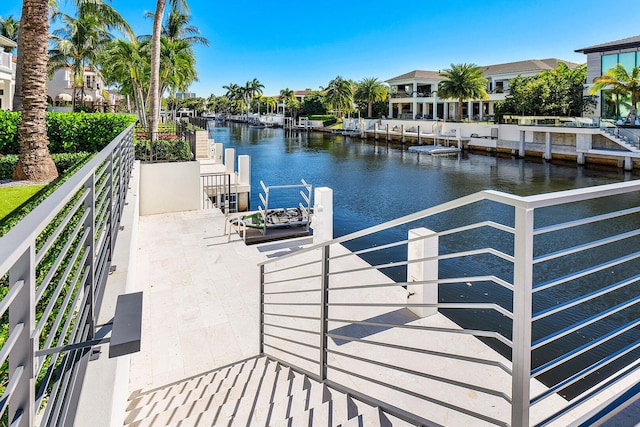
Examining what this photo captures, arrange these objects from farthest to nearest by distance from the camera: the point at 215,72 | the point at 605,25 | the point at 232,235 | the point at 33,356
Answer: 1. the point at 215,72
2. the point at 605,25
3. the point at 232,235
4. the point at 33,356

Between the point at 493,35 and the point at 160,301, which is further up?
the point at 493,35

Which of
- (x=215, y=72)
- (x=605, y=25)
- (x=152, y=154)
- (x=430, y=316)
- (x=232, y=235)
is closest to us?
(x=430, y=316)

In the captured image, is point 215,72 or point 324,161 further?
point 215,72

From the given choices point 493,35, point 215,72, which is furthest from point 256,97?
point 493,35

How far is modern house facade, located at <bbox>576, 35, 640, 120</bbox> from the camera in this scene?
106ft

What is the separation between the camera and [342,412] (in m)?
2.99

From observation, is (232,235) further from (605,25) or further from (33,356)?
(605,25)

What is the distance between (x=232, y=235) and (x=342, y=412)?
21.2 feet

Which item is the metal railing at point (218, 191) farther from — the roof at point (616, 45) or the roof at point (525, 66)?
the roof at point (525, 66)

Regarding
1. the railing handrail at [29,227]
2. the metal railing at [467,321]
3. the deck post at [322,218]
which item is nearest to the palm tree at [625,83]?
the metal railing at [467,321]

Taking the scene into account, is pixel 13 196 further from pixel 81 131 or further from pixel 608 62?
pixel 608 62

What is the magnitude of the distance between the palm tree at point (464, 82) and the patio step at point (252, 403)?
46.2m

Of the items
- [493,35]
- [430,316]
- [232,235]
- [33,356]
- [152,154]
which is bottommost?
[430,316]

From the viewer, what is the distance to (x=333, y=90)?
68000 millimetres
